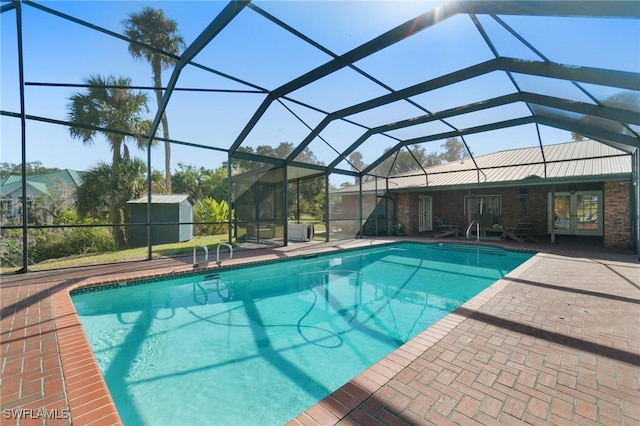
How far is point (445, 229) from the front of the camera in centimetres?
1491

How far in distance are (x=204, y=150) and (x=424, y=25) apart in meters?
7.02

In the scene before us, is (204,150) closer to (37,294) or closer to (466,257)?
(37,294)

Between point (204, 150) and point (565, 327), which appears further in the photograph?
point (204, 150)

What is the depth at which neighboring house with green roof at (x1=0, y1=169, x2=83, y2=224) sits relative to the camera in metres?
8.47

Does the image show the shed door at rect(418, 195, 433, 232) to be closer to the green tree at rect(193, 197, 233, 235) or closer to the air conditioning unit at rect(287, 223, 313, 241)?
the air conditioning unit at rect(287, 223, 313, 241)

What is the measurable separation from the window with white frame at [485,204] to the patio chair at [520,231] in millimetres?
1260

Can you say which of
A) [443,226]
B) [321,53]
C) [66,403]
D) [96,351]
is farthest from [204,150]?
[443,226]

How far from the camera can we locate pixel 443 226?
14398 millimetres

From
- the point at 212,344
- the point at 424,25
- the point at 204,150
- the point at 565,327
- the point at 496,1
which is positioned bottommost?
the point at 212,344

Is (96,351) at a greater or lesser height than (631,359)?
lesser

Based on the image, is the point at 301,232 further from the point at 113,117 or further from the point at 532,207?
the point at 532,207

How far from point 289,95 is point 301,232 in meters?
6.37

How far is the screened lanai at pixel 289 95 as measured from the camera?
456cm

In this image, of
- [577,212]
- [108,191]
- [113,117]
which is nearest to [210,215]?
[108,191]
